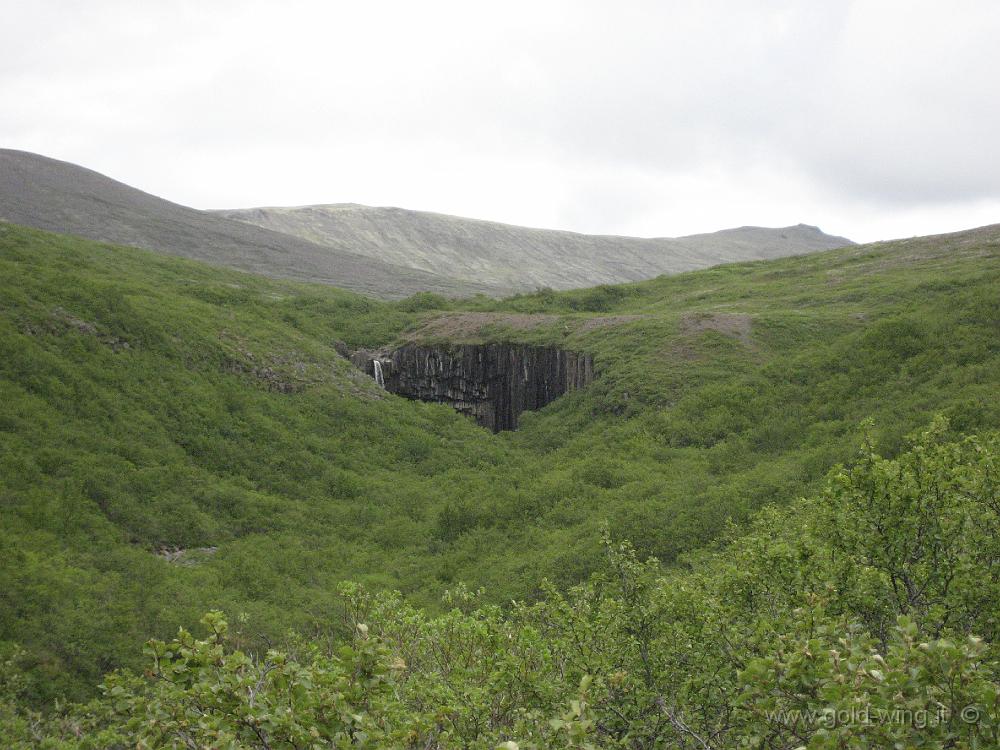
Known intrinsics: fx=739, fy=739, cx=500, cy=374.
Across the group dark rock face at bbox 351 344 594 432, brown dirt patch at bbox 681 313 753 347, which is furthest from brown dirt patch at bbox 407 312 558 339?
brown dirt patch at bbox 681 313 753 347

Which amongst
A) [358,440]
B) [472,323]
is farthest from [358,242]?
[358,440]

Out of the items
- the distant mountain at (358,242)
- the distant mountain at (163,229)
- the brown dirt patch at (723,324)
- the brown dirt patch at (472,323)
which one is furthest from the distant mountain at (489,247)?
the brown dirt patch at (723,324)

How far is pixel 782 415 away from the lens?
29.8m

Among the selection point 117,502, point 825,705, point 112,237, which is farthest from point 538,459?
point 112,237

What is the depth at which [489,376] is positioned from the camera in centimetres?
4422

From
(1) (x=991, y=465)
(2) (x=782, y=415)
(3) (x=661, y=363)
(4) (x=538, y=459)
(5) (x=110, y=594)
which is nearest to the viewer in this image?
(1) (x=991, y=465)

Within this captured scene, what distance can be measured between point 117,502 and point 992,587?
79.4 feet

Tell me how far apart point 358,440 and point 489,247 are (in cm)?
12253

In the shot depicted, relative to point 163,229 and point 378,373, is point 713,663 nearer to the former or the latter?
point 378,373

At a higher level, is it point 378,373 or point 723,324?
point 723,324

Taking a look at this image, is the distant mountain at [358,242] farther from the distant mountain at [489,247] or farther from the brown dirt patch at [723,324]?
the brown dirt patch at [723,324]

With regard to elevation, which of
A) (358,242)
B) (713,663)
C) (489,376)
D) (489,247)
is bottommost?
(489,376)

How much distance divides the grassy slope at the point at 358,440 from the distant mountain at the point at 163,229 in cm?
3673

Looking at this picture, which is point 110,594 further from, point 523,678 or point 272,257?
point 272,257
